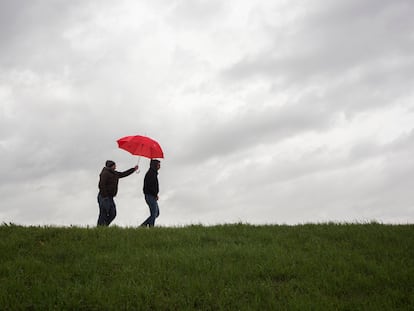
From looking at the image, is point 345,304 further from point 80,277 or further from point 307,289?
point 80,277

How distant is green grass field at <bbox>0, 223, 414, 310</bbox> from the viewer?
8.02 metres

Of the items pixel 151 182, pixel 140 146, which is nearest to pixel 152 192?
pixel 151 182

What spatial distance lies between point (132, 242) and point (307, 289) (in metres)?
4.93

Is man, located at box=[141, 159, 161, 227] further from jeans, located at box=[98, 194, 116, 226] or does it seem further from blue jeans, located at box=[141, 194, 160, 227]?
jeans, located at box=[98, 194, 116, 226]

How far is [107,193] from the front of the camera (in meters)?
15.2

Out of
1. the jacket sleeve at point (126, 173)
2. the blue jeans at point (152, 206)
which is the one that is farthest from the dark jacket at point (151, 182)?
the jacket sleeve at point (126, 173)

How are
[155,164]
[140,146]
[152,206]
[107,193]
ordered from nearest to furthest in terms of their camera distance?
[107,193]
[140,146]
[152,206]
[155,164]

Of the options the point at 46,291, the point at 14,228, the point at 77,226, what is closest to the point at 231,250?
the point at 46,291

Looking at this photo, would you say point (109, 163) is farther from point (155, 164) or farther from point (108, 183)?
point (155, 164)

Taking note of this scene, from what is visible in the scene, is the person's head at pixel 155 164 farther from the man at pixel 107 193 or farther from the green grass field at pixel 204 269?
the green grass field at pixel 204 269

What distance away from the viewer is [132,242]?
1140 centimetres

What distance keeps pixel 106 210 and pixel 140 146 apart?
8.59 feet

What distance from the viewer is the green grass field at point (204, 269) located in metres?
8.02

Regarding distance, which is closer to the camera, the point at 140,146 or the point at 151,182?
the point at 140,146
